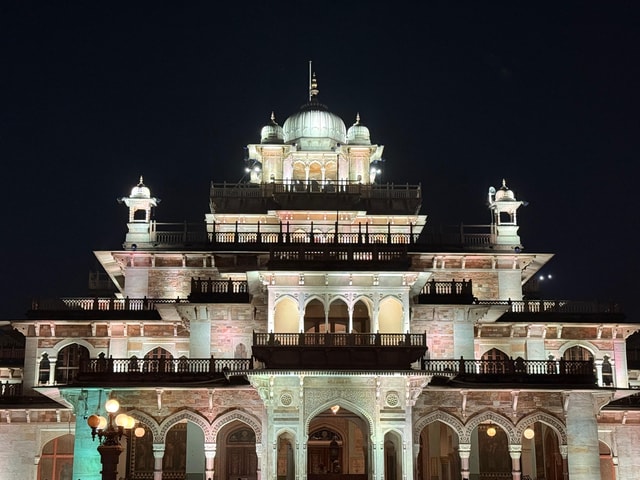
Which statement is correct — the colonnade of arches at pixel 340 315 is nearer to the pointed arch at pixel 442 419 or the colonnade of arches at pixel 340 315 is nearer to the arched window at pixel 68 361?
the pointed arch at pixel 442 419

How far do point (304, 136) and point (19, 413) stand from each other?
23672 millimetres

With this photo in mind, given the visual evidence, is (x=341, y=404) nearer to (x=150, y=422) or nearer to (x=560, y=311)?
(x=150, y=422)

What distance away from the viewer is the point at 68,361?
49.2 meters

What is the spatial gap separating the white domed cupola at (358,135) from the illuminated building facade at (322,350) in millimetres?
97

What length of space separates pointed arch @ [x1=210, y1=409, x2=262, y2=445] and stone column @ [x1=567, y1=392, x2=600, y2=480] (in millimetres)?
14093

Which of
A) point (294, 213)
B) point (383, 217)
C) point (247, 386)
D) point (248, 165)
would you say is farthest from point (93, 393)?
point (248, 165)

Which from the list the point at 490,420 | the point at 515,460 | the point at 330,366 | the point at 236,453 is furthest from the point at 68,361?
the point at 515,460

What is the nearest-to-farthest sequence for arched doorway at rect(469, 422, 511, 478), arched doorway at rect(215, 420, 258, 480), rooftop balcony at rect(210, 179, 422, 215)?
arched doorway at rect(215, 420, 258, 480) → arched doorway at rect(469, 422, 511, 478) → rooftop balcony at rect(210, 179, 422, 215)

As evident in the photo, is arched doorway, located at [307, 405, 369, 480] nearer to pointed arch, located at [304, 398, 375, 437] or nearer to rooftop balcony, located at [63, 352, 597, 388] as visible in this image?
pointed arch, located at [304, 398, 375, 437]

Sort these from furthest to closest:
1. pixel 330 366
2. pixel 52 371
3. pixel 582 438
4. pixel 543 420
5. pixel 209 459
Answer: pixel 52 371
pixel 543 420
pixel 582 438
pixel 209 459
pixel 330 366

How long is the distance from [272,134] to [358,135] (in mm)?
5351

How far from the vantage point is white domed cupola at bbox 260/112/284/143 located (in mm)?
57688

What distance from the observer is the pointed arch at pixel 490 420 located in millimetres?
42938

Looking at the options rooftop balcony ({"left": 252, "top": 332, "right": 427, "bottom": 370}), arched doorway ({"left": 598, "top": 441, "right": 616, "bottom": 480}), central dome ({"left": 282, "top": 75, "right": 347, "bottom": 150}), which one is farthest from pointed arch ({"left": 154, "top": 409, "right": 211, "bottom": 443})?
arched doorway ({"left": 598, "top": 441, "right": 616, "bottom": 480})
